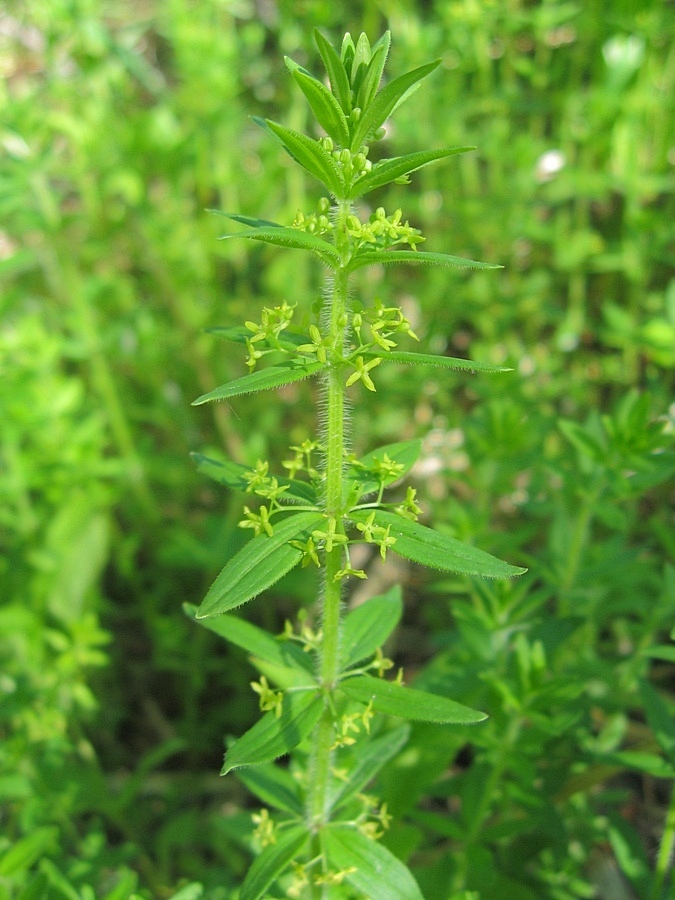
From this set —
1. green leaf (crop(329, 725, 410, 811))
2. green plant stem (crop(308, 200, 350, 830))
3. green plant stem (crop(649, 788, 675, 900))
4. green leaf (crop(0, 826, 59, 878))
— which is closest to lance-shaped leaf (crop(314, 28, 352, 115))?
green plant stem (crop(308, 200, 350, 830))

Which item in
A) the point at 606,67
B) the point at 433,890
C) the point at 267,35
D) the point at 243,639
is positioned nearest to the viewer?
the point at 243,639

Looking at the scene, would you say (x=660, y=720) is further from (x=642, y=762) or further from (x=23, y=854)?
(x=23, y=854)

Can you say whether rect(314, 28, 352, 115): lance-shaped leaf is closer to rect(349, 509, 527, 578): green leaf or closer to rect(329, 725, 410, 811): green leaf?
rect(349, 509, 527, 578): green leaf

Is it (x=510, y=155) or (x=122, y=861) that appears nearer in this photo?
(x=122, y=861)

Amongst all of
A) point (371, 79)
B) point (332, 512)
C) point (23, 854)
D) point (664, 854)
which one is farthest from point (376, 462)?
point (23, 854)

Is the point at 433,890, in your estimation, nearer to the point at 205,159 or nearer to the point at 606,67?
the point at 205,159

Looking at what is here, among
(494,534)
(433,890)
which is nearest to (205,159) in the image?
(494,534)

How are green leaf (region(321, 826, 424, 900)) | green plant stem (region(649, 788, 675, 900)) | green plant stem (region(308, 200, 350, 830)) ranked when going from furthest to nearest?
green plant stem (region(649, 788, 675, 900)), green leaf (region(321, 826, 424, 900)), green plant stem (region(308, 200, 350, 830))
